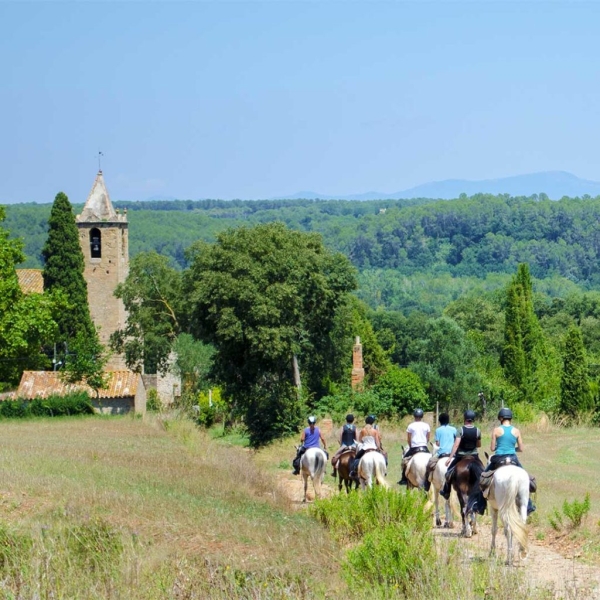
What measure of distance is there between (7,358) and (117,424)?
7.52m

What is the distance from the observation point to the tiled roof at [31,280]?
3130 inches

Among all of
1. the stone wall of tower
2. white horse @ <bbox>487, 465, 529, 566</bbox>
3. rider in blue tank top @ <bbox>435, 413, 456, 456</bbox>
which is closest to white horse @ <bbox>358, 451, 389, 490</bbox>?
rider in blue tank top @ <bbox>435, 413, 456, 456</bbox>

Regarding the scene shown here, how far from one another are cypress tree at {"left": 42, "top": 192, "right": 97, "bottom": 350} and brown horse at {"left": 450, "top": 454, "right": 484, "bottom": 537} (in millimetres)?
60892

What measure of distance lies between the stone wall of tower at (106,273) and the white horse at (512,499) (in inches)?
2885

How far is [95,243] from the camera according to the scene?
9044cm

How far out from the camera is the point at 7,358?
4872cm

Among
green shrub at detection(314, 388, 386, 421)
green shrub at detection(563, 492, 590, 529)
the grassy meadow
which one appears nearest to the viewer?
the grassy meadow

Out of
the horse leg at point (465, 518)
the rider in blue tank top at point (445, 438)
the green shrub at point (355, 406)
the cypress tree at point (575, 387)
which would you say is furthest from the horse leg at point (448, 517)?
the cypress tree at point (575, 387)

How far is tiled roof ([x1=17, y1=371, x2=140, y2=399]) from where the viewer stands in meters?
59.6

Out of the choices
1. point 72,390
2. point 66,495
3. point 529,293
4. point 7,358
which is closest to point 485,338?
point 529,293

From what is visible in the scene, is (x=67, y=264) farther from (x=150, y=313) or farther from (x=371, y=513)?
(x=371, y=513)

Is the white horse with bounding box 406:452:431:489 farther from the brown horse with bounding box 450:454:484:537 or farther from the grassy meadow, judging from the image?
the brown horse with bounding box 450:454:484:537

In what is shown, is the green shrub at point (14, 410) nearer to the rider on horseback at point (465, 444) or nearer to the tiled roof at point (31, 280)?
the tiled roof at point (31, 280)

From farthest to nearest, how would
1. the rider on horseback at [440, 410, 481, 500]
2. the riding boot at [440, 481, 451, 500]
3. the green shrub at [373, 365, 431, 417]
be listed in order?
the green shrub at [373, 365, 431, 417] < the riding boot at [440, 481, 451, 500] < the rider on horseback at [440, 410, 481, 500]
